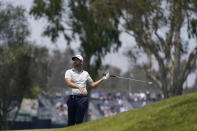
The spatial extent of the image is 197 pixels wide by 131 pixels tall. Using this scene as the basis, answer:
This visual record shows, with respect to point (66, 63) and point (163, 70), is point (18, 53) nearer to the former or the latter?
point (163, 70)

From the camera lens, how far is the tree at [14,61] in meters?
52.7

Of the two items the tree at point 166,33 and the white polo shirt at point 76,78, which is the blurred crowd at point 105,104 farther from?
the white polo shirt at point 76,78

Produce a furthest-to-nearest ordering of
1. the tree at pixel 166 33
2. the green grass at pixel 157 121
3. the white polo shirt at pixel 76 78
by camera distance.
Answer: the tree at pixel 166 33, the white polo shirt at pixel 76 78, the green grass at pixel 157 121

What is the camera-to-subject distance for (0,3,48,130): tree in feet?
173

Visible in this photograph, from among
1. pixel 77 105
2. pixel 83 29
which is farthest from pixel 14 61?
pixel 77 105

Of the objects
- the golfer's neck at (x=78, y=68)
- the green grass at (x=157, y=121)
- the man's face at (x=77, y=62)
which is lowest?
the green grass at (x=157, y=121)

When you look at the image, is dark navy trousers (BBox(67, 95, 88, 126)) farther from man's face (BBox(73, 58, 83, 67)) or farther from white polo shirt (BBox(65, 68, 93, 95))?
man's face (BBox(73, 58, 83, 67))

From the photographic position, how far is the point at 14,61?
2078 inches

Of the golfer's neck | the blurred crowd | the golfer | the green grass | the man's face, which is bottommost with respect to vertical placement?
the blurred crowd

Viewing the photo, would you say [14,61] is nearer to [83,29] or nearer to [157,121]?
[83,29]

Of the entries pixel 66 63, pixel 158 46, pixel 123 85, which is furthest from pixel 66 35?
pixel 123 85

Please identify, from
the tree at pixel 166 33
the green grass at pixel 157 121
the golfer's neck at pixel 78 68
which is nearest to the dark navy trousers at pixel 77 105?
the green grass at pixel 157 121

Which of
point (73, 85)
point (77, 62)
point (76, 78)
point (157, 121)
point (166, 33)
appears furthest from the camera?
point (166, 33)

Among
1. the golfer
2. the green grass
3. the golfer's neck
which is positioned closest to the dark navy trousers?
the golfer
